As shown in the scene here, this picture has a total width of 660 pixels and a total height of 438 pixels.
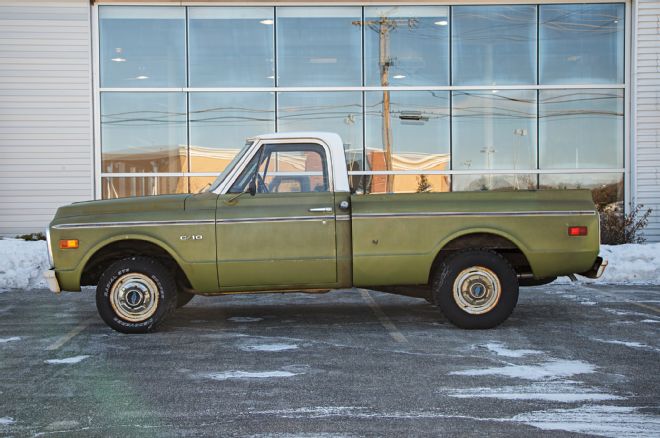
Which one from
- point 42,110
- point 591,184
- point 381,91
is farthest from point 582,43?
point 42,110

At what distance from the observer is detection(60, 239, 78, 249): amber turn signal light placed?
332 inches

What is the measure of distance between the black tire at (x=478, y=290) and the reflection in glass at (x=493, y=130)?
957cm

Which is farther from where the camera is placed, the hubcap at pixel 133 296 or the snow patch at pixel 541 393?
the hubcap at pixel 133 296

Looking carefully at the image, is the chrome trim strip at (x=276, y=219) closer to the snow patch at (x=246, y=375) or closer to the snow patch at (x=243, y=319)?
the snow patch at (x=243, y=319)

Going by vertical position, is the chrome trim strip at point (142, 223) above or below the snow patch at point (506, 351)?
above

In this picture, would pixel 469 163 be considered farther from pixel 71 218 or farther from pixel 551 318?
pixel 71 218

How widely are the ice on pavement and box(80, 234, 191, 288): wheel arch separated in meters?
4.57

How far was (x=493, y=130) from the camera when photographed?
17922 mm

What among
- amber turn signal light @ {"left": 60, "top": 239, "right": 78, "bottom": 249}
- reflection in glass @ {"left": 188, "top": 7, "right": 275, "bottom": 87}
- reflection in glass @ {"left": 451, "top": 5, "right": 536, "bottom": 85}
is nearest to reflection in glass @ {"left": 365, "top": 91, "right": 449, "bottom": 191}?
reflection in glass @ {"left": 451, "top": 5, "right": 536, "bottom": 85}

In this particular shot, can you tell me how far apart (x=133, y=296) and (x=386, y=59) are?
10783 mm

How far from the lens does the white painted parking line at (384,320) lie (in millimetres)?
8188

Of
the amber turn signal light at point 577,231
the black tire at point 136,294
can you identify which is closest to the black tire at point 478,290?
the amber turn signal light at point 577,231

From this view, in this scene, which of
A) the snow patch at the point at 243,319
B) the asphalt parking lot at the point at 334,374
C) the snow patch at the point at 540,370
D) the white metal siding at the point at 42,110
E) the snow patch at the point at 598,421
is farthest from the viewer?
the white metal siding at the point at 42,110

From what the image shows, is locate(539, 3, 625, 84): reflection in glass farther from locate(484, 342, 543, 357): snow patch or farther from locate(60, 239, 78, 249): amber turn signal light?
locate(60, 239, 78, 249): amber turn signal light
